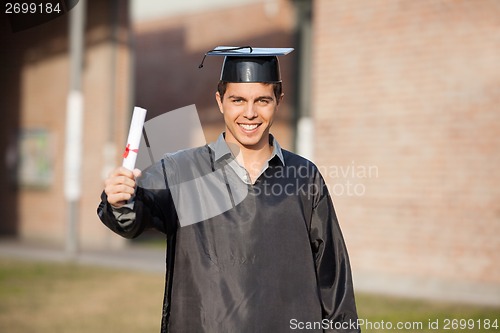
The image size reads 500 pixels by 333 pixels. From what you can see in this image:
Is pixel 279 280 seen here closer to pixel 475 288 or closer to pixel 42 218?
pixel 475 288

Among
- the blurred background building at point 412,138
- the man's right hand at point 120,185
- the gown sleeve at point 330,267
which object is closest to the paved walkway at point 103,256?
the blurred background building at point 412,138

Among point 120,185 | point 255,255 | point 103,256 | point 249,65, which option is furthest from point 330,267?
point 103,256

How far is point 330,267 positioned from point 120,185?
0.99m

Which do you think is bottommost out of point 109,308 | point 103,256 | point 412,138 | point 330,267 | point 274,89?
point 103,256

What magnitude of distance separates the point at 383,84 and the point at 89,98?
7240 millimetres

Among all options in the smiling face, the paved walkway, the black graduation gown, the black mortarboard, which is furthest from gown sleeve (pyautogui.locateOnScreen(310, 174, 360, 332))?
the paved walkway

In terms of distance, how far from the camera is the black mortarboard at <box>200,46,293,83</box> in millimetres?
2953

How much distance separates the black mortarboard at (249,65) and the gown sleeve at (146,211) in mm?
460

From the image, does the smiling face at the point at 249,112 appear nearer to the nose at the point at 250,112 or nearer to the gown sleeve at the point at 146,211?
the nose at the point at 250,112

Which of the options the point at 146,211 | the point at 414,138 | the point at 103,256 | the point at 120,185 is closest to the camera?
the point at 120,185

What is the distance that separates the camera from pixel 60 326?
7301mm

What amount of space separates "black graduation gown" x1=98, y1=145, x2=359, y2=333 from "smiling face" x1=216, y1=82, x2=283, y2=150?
0.39ft

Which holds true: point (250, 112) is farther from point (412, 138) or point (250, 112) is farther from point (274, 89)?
point (412, 138)

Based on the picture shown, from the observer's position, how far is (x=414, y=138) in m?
9.68
